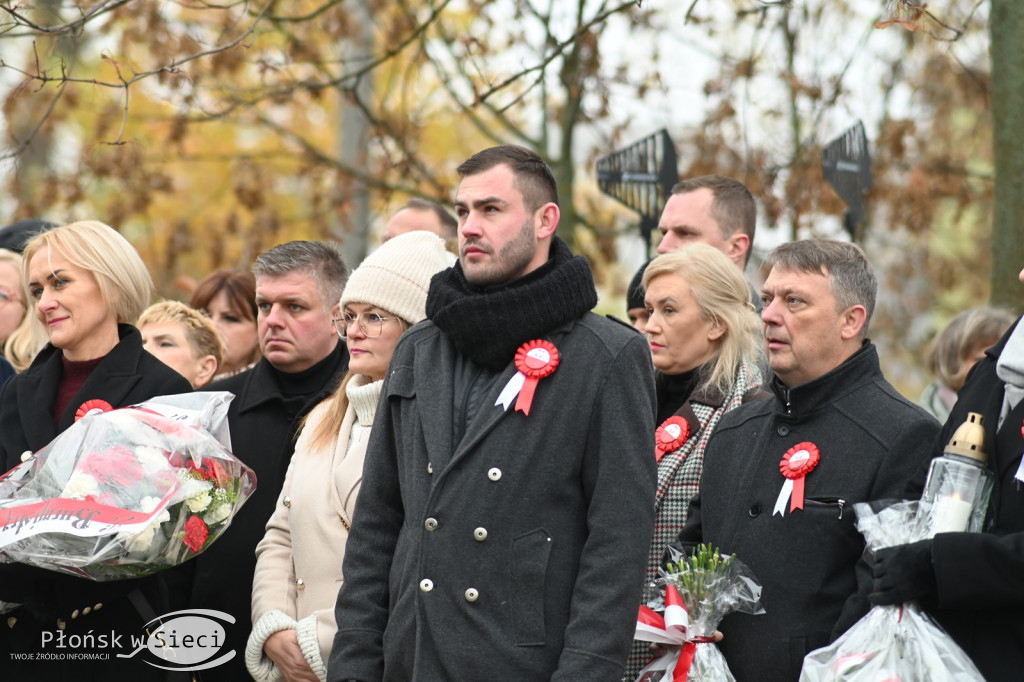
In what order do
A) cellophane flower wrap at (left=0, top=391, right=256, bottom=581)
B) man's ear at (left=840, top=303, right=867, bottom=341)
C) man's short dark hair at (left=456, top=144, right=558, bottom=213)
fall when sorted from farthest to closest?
man's ear at (left=840, top=303, right=867, bottom=341) → cellophane flower wrap at (left=0, top=391, right=256, bottom=581) → man's short dark hair at (left=456, top=144, right=558, bottom=213)

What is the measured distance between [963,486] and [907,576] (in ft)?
1.11

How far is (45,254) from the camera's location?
5023mm

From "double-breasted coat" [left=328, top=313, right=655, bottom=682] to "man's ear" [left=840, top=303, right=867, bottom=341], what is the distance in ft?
3.36

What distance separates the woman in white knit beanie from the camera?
4348mm

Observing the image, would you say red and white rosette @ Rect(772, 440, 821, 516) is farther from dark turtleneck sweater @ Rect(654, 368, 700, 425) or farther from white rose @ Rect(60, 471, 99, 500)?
white rose @ Rect(60, 471, 99, 500)

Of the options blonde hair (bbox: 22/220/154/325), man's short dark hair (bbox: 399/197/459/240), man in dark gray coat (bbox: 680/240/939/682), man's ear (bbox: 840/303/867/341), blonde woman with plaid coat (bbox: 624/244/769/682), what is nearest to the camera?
man in dark gray coat (bbox: 680/240/939/682)

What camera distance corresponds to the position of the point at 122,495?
4.23 m

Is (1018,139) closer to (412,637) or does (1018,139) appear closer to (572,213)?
(572,213)

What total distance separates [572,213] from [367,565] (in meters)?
6.52

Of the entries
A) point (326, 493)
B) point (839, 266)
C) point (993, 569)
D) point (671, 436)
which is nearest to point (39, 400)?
point (326, 493)

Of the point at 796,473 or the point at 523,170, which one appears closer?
the point at 523,170

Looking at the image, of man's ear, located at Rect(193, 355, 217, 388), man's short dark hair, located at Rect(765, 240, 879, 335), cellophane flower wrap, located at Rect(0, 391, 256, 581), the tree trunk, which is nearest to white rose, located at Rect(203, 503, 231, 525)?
cellophane flower wrap, located at Rect(0, 391, 256, 581)

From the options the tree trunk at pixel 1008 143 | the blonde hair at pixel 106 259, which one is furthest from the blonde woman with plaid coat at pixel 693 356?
the tree trunk at pixel 1008 143

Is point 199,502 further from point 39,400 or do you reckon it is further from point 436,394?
point 436,394
